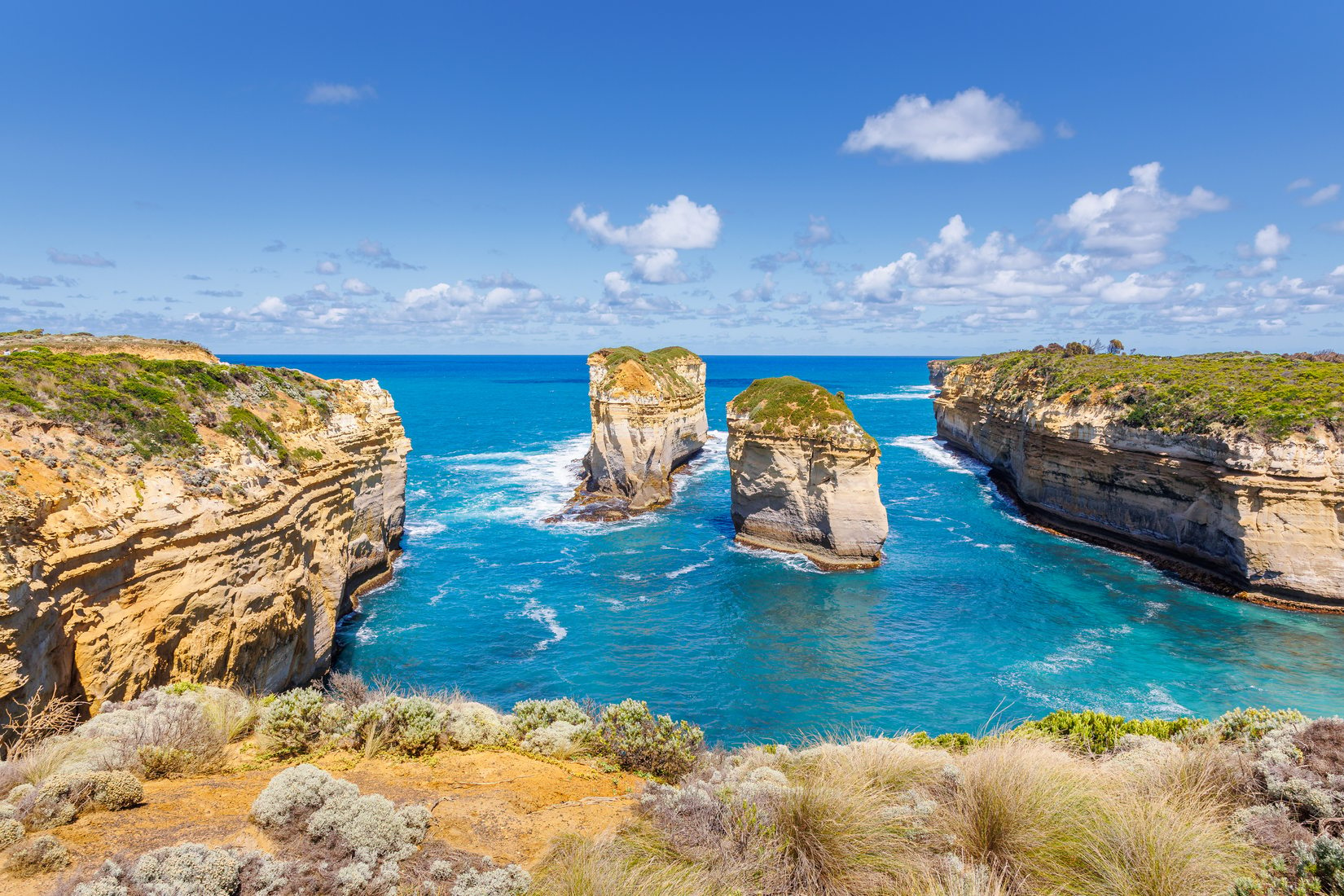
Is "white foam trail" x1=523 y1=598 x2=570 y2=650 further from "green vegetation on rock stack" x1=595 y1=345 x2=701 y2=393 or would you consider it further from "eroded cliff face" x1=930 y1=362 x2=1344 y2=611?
"eroded cliff face" x1=930 y1=362 x2=1344 y2=611

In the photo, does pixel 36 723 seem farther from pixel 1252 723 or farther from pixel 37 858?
pixel 1252 723

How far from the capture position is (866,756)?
8922 mm

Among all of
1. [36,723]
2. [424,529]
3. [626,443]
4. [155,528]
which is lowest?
[424,529]

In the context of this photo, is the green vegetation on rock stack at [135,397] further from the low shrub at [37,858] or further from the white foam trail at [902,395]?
the white foam trail at [902,395]

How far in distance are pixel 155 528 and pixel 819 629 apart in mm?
22548

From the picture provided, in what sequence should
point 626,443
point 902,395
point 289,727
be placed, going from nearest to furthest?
point 289,727 → point 626,443 → point 902,395

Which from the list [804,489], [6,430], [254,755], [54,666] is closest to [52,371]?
[6,430]

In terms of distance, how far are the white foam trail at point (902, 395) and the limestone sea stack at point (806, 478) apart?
98056 mm

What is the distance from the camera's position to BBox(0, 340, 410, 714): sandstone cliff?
39.6 feet

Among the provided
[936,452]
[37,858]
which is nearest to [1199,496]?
[936,452]

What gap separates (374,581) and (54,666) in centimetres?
1972

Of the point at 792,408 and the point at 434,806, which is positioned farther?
the point at 792,408

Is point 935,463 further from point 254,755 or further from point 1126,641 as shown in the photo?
point 254,755

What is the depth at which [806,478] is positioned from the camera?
35219mm
